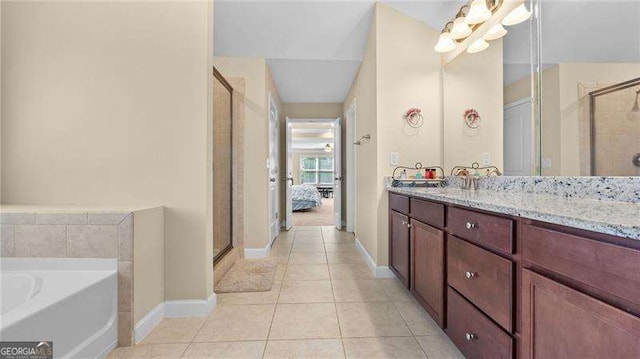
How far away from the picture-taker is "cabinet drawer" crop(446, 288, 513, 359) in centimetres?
104

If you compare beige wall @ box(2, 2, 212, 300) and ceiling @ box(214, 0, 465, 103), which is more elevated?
ceiling @ box(214, 0, 465, 103)

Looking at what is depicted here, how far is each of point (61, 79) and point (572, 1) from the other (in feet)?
10.2

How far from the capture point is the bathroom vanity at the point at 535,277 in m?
0.65

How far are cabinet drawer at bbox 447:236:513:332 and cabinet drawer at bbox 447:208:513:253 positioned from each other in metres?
0.04

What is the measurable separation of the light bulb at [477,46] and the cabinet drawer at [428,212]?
4.47ft

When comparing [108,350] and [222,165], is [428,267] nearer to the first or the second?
[108,350]

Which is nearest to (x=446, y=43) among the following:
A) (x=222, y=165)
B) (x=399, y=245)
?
(x=399, y=245)

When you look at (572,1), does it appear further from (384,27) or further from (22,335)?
(22,335)

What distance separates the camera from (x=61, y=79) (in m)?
1.79

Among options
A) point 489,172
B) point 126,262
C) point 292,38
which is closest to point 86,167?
point 126,262

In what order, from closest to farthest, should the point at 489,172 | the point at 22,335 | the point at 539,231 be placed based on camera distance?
the point at 539,231 < the point at 22,335 < the point at 489,172

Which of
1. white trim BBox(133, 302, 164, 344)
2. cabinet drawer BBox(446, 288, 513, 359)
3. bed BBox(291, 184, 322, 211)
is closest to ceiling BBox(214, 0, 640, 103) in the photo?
cabinet drawer BBox(446, 288, 513, 359)

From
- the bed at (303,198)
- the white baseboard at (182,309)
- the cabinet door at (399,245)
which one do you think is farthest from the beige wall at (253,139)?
the bed at (303,198)

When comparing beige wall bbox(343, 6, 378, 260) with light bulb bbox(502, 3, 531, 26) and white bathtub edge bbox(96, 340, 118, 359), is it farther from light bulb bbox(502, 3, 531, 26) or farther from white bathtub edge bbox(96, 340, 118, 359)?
white bathtub edge bbox(96, 340, 118, 359)
